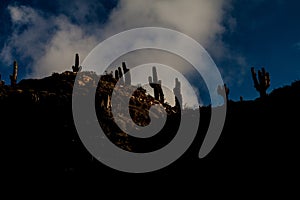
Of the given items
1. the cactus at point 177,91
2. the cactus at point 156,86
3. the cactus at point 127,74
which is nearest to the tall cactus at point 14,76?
the cactus at point 127,74

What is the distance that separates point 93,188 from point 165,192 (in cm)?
455

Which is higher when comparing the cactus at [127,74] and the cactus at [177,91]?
the cactus at [127,74]

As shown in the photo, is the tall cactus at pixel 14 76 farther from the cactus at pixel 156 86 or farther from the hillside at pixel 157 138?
the cactus at pixel 156 86

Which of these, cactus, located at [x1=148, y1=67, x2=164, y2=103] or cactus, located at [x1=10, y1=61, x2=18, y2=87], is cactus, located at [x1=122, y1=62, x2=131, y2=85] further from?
cactus, located at [x1=10, y1=61, x2=18, y2=87]

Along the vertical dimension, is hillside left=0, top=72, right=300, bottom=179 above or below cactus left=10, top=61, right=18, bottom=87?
below

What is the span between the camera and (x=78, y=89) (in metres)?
24.8

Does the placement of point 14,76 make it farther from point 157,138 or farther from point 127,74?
point 157,138

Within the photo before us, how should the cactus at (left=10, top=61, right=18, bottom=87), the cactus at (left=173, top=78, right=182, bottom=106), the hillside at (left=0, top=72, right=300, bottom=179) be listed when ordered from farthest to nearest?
the cactus at (left=173, top=78, right=182, bottom=106), the cactus at (left=10, top=61, right=18, bottom=87), the hillside at (left=0, top=72, right=300, bottom=179)

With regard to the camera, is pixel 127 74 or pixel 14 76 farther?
pixel 127 74

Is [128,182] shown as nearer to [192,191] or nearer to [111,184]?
[111,184]

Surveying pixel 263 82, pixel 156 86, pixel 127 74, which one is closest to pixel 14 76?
pixel 127 74

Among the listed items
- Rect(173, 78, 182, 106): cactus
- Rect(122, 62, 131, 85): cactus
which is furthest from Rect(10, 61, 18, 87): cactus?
Rect(173, 78, 182, 106): cactus

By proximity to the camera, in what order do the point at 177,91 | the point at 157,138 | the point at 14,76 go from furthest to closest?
the point at 177,91 < the point at 14,76 < the point at 157,138

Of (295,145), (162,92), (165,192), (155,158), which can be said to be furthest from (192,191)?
(162,92)
